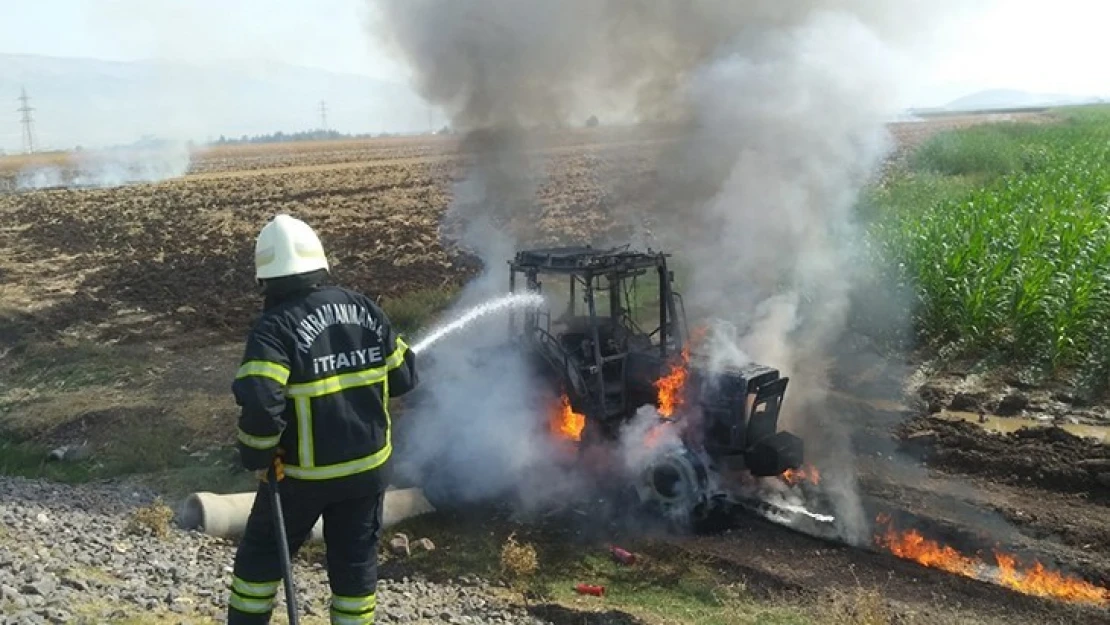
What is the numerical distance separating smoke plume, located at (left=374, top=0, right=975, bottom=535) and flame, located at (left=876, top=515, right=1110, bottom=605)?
2645 mm

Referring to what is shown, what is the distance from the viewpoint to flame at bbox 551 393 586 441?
810 cm

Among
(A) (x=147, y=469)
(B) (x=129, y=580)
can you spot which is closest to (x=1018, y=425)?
(B) (x=129, y=580)

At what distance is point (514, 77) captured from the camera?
12898mm

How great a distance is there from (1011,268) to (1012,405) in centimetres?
348

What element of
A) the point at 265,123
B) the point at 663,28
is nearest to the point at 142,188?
the point at 663,28

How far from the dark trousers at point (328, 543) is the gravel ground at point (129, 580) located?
1.13 m

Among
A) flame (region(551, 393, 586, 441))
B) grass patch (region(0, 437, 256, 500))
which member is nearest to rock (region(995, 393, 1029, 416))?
flame (region(551, 393, 586, 441))

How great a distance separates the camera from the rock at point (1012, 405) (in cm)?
1027

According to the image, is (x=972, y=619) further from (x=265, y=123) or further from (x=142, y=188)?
(x=265, y=123)

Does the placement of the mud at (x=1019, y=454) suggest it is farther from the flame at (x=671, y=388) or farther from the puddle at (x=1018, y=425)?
the flame at (x=671, y=388)

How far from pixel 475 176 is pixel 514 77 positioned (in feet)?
6.04

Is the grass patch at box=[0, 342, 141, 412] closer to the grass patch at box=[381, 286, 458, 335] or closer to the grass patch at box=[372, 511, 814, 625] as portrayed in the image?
the grass patch at box=[381, 286, 458, 335]

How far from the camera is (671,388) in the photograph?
307 inches

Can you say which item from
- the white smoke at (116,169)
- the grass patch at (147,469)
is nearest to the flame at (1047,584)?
the grass patch at (147,469)
